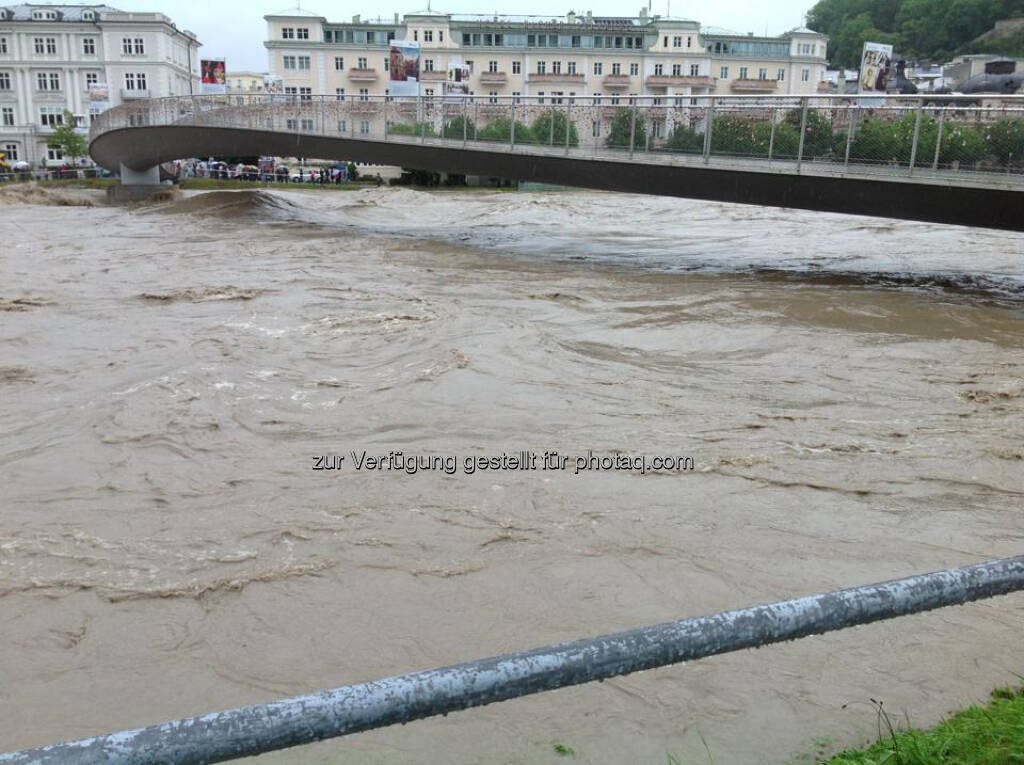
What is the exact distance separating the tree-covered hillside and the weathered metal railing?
433ft

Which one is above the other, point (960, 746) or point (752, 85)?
point (752, 85)

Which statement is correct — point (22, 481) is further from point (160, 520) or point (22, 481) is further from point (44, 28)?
point (44, 28)

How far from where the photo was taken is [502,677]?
167 centimetres

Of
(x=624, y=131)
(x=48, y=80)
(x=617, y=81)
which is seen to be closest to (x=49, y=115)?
(x=48, y=80)

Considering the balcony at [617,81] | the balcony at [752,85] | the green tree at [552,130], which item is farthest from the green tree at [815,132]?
the balcony at [752,85]

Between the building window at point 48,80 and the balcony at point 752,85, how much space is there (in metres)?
62.5

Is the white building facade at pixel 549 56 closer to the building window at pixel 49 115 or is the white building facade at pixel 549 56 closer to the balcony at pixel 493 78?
the balcony at pixel 493 78

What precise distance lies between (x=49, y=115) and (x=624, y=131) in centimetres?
7444

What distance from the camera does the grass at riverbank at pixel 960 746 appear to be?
273 centimetres

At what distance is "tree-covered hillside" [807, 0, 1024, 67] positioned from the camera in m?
122

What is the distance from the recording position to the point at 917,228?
111 feet

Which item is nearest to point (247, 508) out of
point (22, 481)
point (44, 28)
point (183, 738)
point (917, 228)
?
point (22, 481)

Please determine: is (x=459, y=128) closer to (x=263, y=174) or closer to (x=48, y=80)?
(x=263, y=174)

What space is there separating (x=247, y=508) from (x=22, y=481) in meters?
2.04
